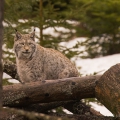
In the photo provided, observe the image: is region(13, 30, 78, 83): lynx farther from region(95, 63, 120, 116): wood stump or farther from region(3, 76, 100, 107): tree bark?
region(95, 63, 120, 116): wood stump

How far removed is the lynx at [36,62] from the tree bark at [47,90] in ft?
2.52

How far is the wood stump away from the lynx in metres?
1.12

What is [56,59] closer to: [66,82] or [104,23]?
[66,82]

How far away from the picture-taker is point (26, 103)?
516cm

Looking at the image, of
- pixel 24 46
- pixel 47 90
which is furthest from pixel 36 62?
pixel 47 90

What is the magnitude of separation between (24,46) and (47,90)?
931mm

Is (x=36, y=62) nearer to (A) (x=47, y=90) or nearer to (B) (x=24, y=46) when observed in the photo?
(B) (x=24, y=46)

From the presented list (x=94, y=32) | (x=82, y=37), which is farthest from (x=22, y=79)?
(x=82, y=37)

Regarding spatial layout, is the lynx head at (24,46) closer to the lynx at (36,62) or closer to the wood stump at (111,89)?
the lynx at (36,62)

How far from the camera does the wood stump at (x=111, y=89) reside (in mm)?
4685

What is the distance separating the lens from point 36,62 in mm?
5848

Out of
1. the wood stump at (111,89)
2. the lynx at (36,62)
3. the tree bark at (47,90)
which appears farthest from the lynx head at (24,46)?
the wood stump at (111,89)

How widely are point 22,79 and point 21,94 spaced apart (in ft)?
3.11

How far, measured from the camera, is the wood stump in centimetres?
469
